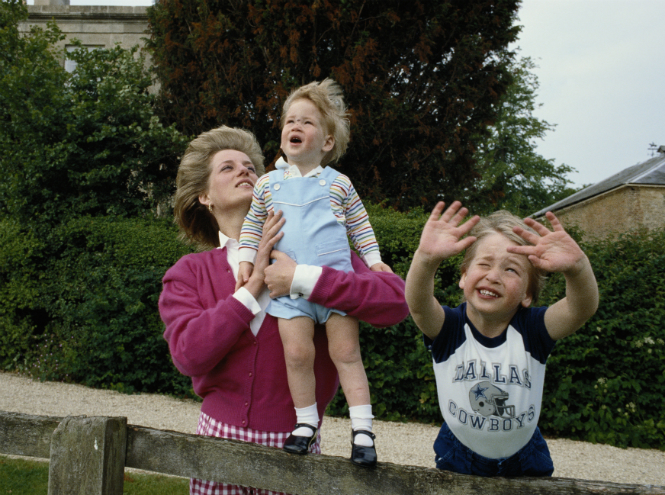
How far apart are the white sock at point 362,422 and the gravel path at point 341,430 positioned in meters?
3.91

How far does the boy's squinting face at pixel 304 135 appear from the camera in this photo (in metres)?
→ 2.21

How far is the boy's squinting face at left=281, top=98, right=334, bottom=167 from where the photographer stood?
2213mm

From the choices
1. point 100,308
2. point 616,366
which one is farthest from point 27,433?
point 616,366

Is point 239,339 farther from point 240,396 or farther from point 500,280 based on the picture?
point 500,280

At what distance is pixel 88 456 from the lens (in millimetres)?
1771

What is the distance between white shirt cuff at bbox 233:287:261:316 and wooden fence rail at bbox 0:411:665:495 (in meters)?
0.46

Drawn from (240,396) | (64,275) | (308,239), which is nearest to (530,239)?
(308,239)

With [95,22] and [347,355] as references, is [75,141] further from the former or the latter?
[347,355]

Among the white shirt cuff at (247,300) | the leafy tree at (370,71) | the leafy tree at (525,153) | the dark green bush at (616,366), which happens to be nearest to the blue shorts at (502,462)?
the white shirt cuff at (247,300)

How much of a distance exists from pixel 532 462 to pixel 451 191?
9450 mm

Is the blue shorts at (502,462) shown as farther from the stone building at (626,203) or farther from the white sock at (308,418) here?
the stone building at (626,203)

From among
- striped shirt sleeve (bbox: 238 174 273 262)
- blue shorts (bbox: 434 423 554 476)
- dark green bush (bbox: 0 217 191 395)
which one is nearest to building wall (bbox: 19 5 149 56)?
dark green bush (bbox: 0 217 191 395)

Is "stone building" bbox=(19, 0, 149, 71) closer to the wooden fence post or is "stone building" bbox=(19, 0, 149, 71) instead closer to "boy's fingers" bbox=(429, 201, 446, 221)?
the wooden fence post

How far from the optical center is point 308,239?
1.99 meters
